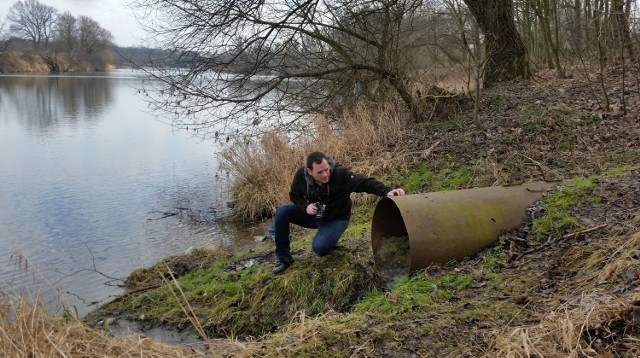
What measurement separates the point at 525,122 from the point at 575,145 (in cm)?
120

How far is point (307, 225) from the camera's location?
6234 mm

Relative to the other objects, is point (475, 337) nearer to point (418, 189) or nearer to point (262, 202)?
point (418, 189)

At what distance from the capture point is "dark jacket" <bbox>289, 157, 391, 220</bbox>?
5.76 meters

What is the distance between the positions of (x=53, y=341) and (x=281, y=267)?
2660 millimetres

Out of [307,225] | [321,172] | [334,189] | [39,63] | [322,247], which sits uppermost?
[39,63]

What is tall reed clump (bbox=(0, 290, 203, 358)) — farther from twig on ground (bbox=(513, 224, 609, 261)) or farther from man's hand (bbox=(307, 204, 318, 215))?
twig on ground (bbox=(513, 224, 609, 261))

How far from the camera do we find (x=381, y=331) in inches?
149

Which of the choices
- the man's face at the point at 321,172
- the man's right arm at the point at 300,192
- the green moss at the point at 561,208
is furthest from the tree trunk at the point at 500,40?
the man's face at the point at 321,172

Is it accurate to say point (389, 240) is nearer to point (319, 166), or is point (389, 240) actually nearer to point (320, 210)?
point (320, 210)

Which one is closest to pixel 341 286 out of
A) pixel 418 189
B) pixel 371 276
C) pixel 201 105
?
pixel 371 276

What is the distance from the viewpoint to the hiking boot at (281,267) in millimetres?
6137

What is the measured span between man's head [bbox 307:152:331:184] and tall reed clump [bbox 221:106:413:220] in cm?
477

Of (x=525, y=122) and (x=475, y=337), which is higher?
(x=525, y=122)

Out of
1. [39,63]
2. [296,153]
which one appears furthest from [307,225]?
[39,63]
